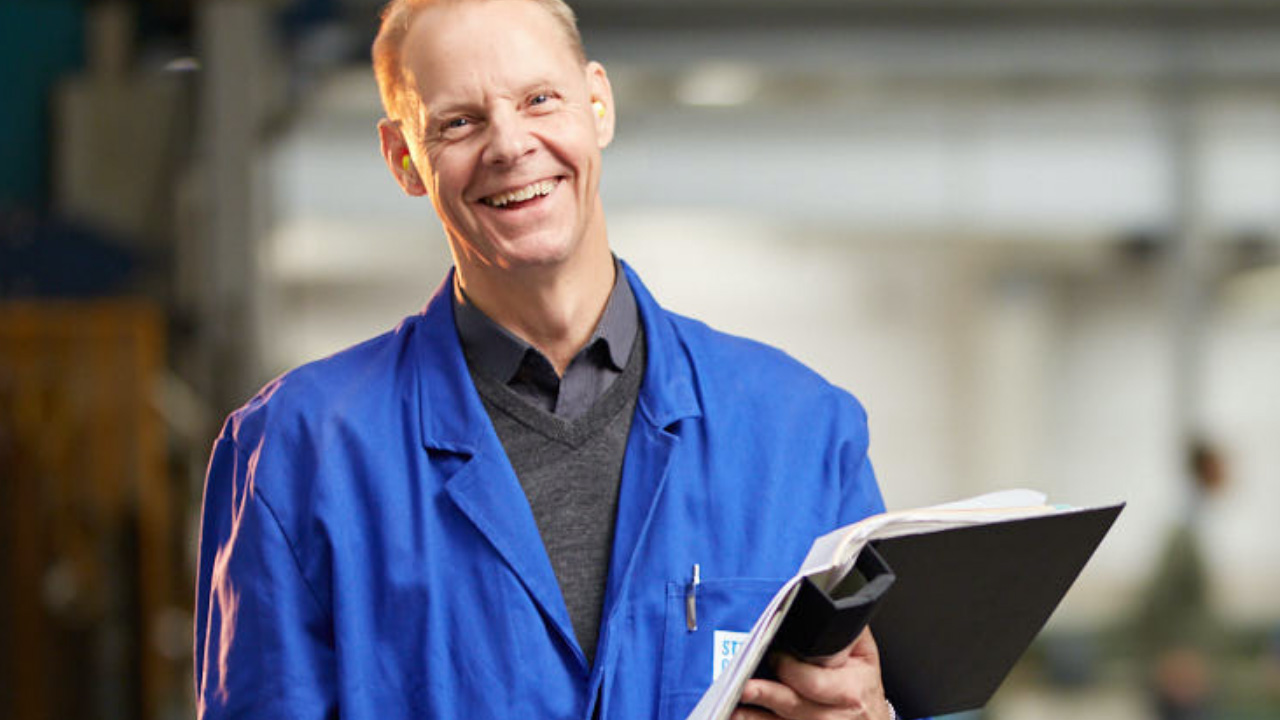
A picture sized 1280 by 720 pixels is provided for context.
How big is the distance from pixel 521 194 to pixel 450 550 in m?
0.32

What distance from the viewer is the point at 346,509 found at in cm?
133

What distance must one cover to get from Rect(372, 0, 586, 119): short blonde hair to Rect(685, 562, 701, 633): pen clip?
487mm

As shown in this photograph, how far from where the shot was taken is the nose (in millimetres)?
1326

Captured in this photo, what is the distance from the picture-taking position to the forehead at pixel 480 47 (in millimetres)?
1348

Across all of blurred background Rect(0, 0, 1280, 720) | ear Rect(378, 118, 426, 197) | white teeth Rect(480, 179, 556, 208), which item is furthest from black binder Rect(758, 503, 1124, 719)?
blurred background Rect(0, 0, 1280, 720)

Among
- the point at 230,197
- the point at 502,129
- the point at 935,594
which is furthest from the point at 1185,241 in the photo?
the point at 502,129

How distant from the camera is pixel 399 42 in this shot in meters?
1.40

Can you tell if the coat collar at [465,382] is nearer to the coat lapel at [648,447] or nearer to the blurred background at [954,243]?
the coat lapel at [648,447]

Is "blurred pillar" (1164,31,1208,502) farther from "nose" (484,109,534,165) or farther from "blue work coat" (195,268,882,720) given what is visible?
"nose" (484,109,534,165)

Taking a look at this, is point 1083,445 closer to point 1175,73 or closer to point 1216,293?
point 1216,293

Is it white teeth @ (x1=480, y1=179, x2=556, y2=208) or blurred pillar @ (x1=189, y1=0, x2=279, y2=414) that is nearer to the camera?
white teeth @ (x1=480, y1=179, x2=556, y2=208)

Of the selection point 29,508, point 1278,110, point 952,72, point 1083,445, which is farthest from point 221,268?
point 1278,110

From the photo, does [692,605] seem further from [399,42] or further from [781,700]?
[399,42]

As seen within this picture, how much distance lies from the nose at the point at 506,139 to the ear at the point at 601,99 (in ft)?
0.36
